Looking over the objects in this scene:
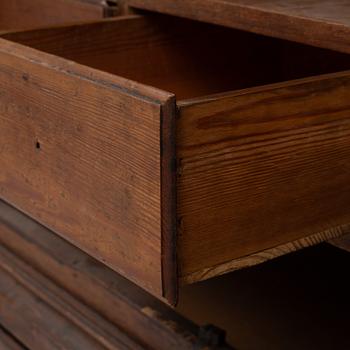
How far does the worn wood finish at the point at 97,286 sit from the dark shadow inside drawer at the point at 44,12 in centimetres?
36

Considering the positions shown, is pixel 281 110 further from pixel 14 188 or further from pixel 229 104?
pixel 14 188

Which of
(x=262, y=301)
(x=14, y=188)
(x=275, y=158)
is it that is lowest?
(x=262, y=301)

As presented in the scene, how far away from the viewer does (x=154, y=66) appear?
1.27 meters

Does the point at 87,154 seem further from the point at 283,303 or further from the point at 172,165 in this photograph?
the point at 283,303

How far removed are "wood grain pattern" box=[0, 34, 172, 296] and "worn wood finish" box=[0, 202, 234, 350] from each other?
0.29 metres

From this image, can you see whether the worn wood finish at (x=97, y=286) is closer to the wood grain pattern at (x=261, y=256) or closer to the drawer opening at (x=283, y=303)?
the drawer opening at (x=283, y=303)

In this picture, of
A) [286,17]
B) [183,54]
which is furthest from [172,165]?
[183,54]

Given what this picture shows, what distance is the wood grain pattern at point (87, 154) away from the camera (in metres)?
0.73

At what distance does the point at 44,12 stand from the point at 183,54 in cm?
32

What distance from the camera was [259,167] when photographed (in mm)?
756

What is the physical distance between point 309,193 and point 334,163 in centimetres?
4

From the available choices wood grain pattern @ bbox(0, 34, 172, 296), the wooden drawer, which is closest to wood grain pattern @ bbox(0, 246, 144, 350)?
wood grain pattern @ bbox(0, 34, 172, 296)

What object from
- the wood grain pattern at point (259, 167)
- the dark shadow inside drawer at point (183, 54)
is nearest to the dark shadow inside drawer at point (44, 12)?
the dark shadow inside drawer at point (183, 54)

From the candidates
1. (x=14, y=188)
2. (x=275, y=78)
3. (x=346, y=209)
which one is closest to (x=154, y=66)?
(x=275, y=78)
